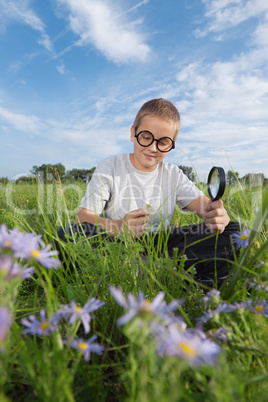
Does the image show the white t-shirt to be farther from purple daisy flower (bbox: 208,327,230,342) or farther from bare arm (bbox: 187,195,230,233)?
purple daisy flower (bbox: 208,327,230,342)

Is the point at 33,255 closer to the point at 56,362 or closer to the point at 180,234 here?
the point at 56,362

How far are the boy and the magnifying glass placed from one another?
1.62 ft

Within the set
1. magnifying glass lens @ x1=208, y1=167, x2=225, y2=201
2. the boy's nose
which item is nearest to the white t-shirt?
the boy's nose

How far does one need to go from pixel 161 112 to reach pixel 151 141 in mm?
302

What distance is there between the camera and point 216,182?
1607mm

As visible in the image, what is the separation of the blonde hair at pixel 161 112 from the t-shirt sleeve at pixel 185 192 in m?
0.47

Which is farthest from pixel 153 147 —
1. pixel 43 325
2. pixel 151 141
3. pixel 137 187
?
pixel 43 325

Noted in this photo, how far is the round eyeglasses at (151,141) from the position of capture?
8.11 feet

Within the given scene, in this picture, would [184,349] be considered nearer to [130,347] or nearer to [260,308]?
[130,347]

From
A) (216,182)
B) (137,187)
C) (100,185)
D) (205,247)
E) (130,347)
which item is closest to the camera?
(130,347)

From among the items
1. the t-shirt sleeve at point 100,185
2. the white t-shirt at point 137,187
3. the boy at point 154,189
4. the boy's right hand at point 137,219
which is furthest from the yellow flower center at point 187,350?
the white t-shirt at point 137,187

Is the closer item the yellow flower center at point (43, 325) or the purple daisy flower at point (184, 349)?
the purple daisy flower at point (184, 349)

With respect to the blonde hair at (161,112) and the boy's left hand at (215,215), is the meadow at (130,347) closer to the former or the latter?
the boy's left hand at (215,215)

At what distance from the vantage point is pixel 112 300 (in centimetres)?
122
